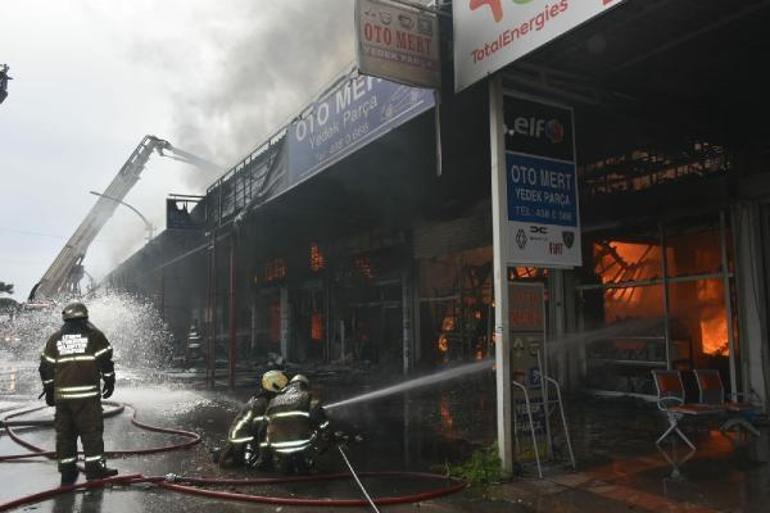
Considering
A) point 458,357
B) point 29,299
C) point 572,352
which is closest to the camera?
point 572,352

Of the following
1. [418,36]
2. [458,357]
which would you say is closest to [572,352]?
[458,357]

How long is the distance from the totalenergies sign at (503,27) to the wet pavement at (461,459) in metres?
3.92

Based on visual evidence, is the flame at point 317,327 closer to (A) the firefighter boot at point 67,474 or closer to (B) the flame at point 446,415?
(B) the flame at point 446,415

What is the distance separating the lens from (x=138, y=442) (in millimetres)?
8531

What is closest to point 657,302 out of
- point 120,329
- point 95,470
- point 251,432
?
point 251,432

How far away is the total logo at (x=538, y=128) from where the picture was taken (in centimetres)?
646

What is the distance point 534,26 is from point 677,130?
14.2 feet

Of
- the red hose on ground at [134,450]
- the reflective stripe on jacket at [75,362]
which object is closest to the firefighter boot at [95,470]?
the reflective stripe on jacket at [75,362]

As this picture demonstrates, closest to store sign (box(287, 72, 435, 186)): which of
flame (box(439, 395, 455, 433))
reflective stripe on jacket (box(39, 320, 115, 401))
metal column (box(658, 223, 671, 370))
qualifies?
flame (box(439, 395, 455, 433))

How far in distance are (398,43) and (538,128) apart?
1.69m

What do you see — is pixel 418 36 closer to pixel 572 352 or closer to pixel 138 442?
pixel 138 442

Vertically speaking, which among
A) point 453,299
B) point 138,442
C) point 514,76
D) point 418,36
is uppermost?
point 418,36

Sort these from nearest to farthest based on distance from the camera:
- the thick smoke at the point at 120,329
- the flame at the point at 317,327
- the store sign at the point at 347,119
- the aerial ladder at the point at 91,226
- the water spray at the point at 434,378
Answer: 1. the store sign at the point at 347,119
2. the water spray at the point at 434,378
3. the flame at the point at 317,327
4. the thick smoke at the point at 120,329
5. the aerial ladder at the point at 91,226

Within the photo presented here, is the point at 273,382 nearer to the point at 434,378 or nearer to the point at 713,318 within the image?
the point at 713,318
